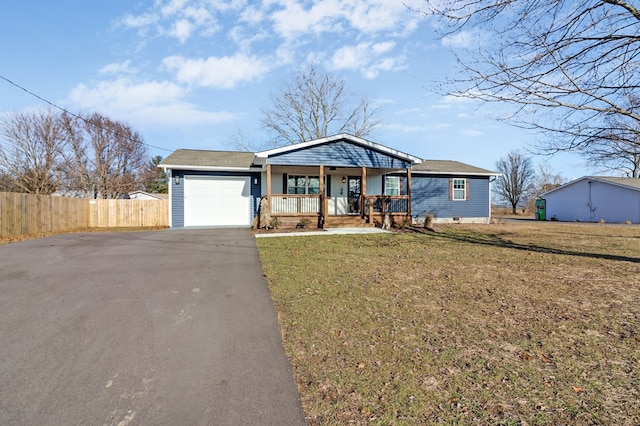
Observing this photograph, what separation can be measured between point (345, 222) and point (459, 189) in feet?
26.5

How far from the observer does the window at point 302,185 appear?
16.5 meters

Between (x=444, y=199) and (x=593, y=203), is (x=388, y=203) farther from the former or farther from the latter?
(x=593, y=203)

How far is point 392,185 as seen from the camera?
1781 cm

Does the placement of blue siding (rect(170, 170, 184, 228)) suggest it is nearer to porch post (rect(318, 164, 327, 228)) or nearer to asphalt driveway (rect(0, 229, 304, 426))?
porch post (rect(318, 164, 327, 228))

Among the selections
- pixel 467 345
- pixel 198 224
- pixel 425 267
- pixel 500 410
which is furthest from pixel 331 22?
pixel 500 410

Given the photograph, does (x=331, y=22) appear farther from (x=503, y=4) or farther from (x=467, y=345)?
(x=467, y=345)

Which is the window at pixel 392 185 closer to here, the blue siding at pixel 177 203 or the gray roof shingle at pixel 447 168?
the gray roof shingle at pixel 447 168

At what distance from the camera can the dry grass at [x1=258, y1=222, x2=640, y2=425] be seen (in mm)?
2244

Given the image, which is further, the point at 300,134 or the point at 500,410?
the point at 300,134

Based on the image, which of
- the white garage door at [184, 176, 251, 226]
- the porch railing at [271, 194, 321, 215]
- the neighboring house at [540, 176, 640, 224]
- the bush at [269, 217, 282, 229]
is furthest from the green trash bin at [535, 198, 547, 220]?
A: the white garage door at [184, 176, 251, 226]

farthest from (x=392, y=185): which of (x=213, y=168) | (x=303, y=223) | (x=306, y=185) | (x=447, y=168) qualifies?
(x=213, y=168)

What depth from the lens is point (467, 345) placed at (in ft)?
10.5

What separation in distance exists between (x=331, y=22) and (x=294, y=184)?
7.52 meters

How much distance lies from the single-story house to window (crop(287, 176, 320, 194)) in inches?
2.0
